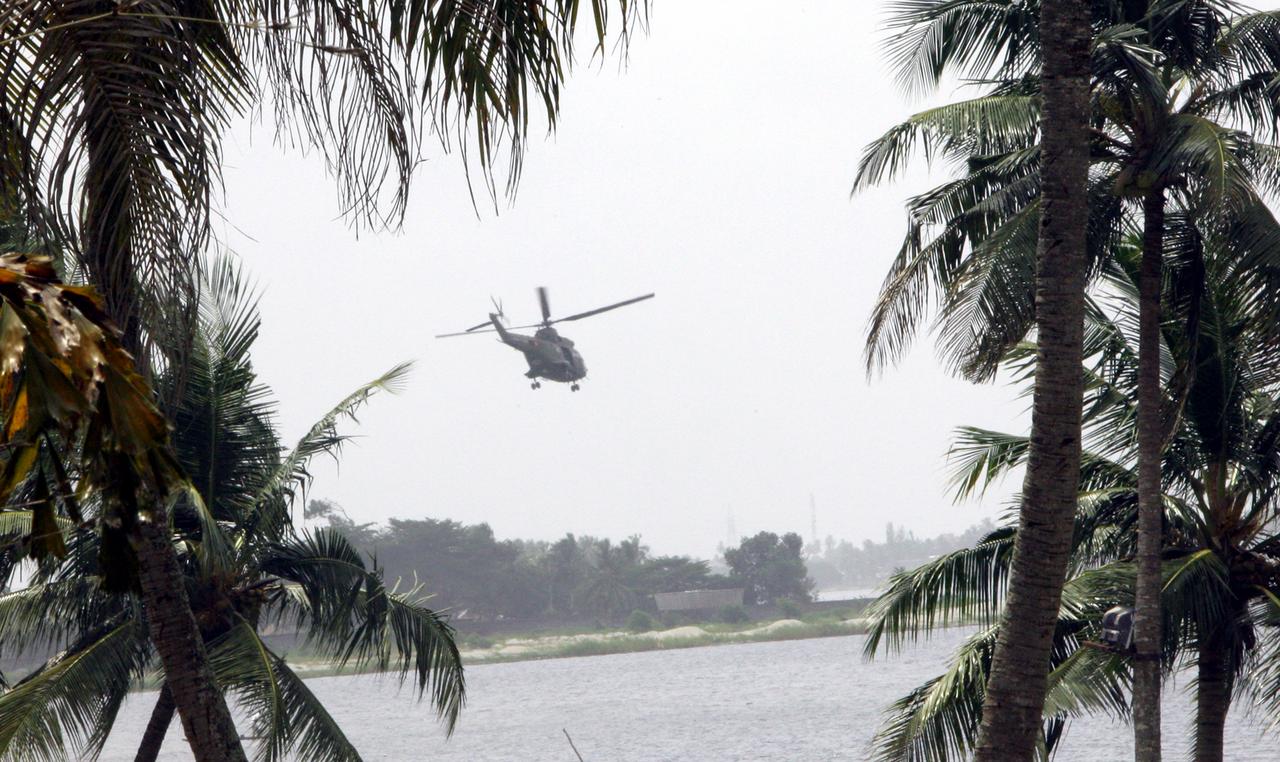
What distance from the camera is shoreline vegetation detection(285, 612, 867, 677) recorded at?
9250cm

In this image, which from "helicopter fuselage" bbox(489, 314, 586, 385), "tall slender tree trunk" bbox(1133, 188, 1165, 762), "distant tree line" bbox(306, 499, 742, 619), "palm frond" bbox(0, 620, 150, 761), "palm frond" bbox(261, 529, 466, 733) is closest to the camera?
"palm frond" bbox(0, 620, 150, 761)

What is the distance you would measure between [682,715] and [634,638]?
4231 centimetres

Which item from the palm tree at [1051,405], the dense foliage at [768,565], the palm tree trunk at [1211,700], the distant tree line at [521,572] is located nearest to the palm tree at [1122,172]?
the palm tree trunk at [1211,700]

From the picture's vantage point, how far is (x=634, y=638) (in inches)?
3856

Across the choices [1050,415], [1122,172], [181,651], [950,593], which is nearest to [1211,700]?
[950,593]

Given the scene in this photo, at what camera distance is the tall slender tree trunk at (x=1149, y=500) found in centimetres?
1080

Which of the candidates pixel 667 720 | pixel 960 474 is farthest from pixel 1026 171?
pixel 667 720

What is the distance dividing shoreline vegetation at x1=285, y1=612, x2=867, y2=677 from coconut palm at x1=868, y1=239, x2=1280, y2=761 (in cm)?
7828

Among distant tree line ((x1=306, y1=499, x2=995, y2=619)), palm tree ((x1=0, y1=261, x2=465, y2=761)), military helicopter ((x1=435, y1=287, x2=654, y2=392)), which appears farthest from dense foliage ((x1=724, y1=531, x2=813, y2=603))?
palm tree ((x1=0, y1=261, x2=465, y2=761))

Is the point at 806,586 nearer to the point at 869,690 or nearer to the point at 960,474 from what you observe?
the point at 869,690

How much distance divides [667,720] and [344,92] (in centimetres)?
5188

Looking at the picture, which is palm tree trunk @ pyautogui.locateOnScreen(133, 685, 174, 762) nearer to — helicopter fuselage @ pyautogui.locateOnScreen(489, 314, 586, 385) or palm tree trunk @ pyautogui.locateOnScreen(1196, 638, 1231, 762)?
palm tree trunk @ pyautogui.locateOnScreen(1196, 638, 1231, 762)

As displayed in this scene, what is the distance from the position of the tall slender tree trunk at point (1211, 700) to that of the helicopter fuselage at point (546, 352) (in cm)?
4472

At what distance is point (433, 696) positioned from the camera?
42.7ft
